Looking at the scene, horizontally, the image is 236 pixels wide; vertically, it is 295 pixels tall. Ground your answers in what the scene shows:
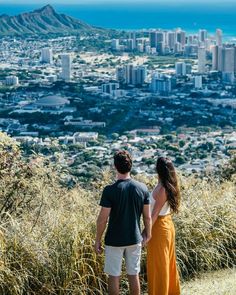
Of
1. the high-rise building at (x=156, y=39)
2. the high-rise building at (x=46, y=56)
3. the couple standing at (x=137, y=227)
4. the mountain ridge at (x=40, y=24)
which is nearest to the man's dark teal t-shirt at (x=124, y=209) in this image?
the couple standing at (x=137, y=227)

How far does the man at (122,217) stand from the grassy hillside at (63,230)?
0.43m

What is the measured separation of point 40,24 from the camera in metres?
81.9

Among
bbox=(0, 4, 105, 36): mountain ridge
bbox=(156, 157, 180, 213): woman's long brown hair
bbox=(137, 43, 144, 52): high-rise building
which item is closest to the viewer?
bbox=(156, 157, 180, 213): woman's long brown hair

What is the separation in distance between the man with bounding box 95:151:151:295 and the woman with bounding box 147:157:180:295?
152 millimetres

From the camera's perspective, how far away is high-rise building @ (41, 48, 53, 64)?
60.4 metres

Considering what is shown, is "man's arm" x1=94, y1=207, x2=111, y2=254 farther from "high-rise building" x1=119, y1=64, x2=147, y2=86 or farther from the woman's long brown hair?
"high-rise building" x1=119, y1=64, x2=147, y2=86

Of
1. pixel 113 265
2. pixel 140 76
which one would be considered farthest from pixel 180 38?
pixel 113 265

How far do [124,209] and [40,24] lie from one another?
79854 mm

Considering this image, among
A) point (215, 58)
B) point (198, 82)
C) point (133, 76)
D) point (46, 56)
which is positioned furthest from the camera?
point (46, 56)

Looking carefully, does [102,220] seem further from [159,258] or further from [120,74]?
[120,74]

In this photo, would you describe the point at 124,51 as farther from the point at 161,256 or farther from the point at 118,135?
the point at 161,256

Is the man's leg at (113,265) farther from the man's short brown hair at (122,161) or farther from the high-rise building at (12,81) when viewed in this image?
the high-rise building at (12,81)

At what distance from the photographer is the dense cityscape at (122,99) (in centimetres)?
2123

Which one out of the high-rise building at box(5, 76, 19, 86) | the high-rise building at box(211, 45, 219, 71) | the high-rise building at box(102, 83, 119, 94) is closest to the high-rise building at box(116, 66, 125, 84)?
the high-rise building at box(102, 83, 119, 94)
